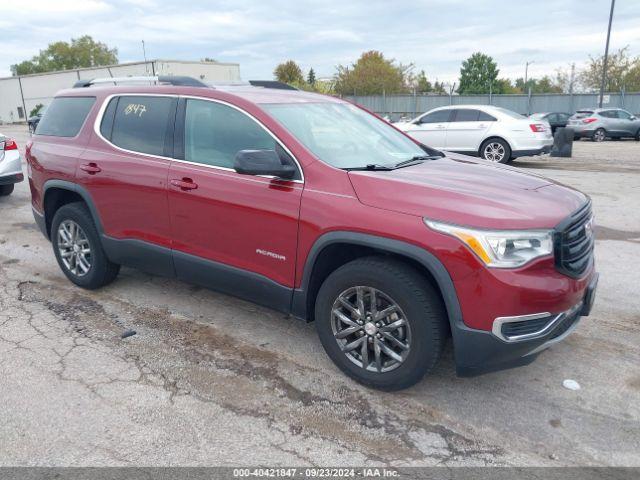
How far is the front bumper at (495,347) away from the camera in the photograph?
2.94 m

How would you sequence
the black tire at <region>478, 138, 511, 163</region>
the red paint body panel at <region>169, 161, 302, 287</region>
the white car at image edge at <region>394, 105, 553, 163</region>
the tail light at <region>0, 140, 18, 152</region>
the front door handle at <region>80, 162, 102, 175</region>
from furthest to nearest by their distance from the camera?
the black tire at <region>478, 138, 511, 163</region> → the white car at image edge at <region>394, 105, 553, 163</region> → the tail light at <region>0, 140, 18, 152</region> → the front door handle at <region>80, 162, 102, 175</region> → the red paint body panel at <region>169, 161, 302, 287</region>

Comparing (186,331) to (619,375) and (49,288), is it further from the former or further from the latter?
(619,375)

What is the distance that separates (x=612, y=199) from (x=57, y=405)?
903 centimetres

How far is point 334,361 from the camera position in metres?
3.57

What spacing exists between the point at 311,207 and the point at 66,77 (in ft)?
143

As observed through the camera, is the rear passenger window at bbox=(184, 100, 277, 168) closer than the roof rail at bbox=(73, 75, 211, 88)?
Yes

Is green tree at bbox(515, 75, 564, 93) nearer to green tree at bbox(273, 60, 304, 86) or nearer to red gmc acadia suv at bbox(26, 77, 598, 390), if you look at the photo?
green tree at bbox(273, 60, 304, 86)

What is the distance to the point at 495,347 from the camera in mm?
2941

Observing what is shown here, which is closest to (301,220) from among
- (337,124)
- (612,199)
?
(337,124)

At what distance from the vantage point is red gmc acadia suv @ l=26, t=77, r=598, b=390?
116 inches

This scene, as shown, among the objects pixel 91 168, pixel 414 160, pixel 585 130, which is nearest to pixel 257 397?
pixel 414 160

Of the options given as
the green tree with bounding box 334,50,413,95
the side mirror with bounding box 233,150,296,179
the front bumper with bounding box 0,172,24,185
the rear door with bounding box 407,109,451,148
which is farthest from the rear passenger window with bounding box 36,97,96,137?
the green tree with bounding box 334,50,413,95

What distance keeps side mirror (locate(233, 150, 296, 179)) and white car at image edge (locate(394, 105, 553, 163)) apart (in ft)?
34.7

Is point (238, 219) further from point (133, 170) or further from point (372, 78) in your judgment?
point (372, 78)
